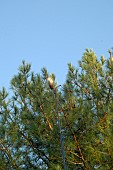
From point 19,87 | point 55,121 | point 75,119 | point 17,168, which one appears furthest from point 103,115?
point 19,87

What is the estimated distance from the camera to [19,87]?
7918 mm

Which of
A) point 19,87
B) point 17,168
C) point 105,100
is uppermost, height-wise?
point 19,87

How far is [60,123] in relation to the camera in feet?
20.4

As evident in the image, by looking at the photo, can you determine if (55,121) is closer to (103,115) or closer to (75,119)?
(75,119)

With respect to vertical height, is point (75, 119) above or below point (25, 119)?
below

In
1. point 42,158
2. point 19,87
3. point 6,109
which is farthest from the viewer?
point 19,87

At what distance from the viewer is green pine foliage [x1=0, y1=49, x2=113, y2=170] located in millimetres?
5609

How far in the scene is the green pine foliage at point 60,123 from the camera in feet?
18.4

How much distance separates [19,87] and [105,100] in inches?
85.1

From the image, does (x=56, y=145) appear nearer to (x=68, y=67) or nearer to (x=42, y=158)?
(x=42, y=158)

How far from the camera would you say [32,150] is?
6.75m

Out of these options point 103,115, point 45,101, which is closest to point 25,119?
point 45,101

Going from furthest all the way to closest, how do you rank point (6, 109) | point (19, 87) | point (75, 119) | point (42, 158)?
point (19, 87) → point (6, 109) → point (42, 158) → point (75, 119)

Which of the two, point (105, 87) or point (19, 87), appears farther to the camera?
point (19, 87)
